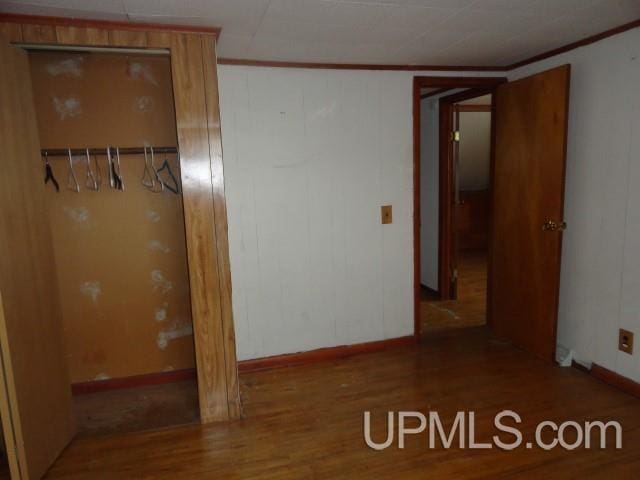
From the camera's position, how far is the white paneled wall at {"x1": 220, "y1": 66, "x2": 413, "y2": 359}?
3.03 m

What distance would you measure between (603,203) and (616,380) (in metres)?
1.13

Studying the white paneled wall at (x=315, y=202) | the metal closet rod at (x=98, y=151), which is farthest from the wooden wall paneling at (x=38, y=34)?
the white paneled wall at (x=315, y=202)

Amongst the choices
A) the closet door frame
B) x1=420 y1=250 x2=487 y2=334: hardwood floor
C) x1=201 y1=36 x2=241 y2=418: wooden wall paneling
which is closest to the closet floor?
the closet door frame

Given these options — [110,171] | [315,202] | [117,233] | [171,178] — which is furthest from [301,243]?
[110,171]

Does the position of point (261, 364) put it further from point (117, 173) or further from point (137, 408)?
point (117, 173)

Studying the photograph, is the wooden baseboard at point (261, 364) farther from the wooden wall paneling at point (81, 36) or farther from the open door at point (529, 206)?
the wooden wall paneling at point (81, 36)

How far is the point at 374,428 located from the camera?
8.09 ft

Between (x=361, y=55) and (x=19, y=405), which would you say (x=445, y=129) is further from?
(x=19, y=405)

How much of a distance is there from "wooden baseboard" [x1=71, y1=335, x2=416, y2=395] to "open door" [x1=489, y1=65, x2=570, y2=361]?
887 mm

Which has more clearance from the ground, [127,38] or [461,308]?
[127,38]

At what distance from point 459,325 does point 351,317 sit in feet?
3.92

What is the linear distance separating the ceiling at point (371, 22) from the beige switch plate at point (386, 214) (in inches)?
42.3

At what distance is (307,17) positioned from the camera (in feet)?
7.17

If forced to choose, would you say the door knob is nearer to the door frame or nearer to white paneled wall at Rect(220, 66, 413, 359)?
the door frame
